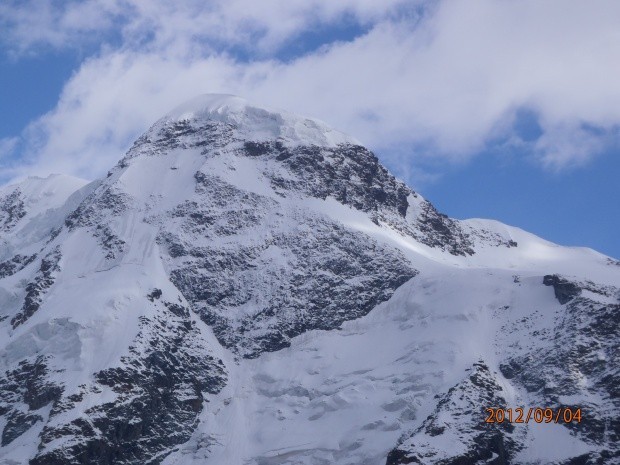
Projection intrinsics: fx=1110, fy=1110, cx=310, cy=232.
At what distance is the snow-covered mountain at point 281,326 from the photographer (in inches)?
5022

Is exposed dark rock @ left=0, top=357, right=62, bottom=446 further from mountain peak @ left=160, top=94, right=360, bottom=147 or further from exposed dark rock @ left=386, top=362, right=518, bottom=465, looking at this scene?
mountain peak @ left=160, top=94, right=360, bottom=147

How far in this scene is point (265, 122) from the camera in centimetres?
19138

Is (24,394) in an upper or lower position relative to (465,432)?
upper

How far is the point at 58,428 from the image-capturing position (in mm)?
126250

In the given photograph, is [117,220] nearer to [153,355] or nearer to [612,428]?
[153,355]

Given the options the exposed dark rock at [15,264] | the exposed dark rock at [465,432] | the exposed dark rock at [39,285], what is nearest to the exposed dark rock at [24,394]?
the exposed dark rock at [39,285]

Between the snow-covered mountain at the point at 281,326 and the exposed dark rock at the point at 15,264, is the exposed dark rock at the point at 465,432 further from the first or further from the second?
the exposed dark rock at the point at 15,264

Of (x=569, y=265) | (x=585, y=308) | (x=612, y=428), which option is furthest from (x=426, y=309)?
(x=569, y=265)
